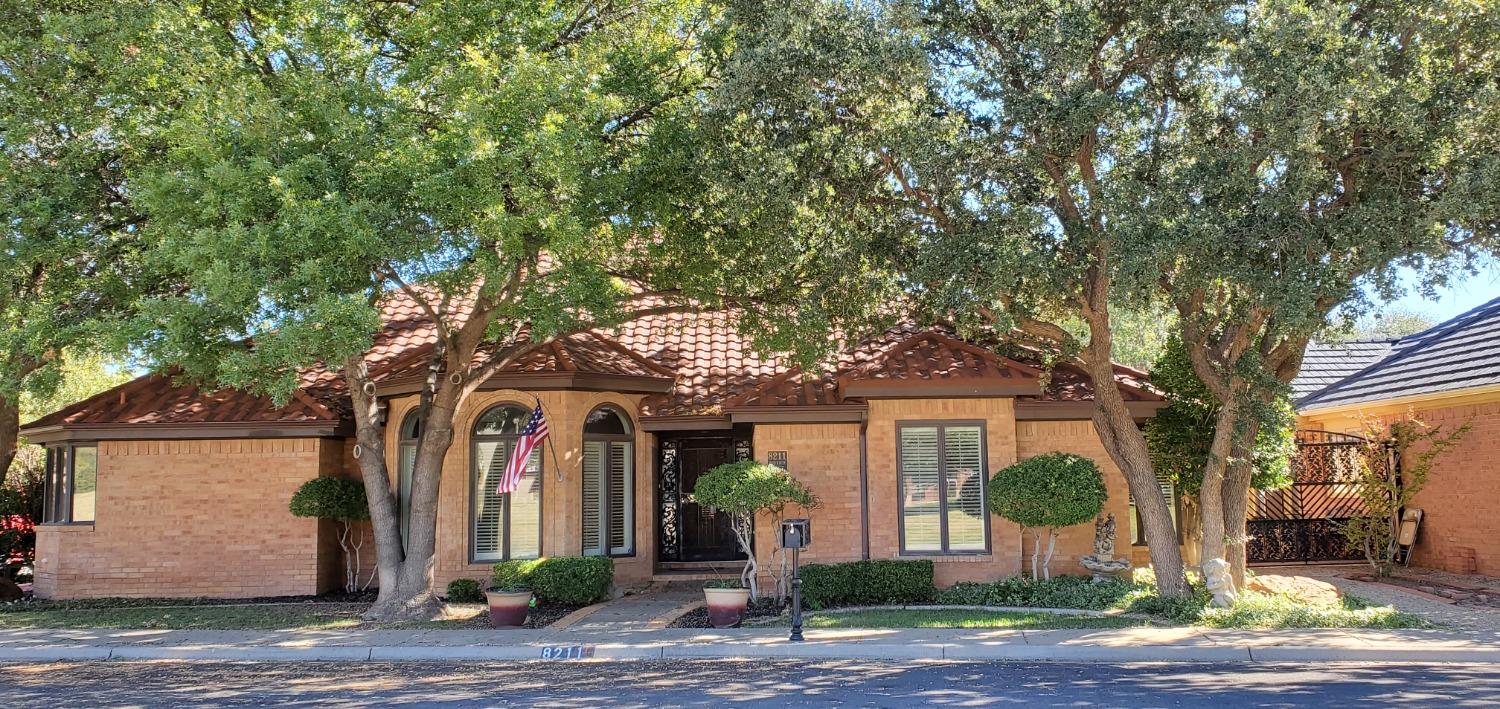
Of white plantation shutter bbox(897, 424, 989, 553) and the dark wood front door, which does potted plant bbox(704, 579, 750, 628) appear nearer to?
white plantation shutter bbox(897, 424, 989, 553)

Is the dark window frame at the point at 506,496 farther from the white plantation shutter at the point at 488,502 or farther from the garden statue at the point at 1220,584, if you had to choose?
the garden statue at the point at 1220,584

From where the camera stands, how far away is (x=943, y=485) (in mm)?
14531

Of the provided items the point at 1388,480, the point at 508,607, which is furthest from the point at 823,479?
the point at 1388,480

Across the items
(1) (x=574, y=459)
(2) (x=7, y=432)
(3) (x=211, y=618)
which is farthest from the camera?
(2) (x=7, y=432)

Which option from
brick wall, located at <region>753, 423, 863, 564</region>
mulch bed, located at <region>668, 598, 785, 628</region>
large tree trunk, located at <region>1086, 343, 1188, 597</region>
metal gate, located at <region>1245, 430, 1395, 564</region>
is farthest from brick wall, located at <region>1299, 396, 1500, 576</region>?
mulch bed, located at <region>668, 598, 785, 628</region>

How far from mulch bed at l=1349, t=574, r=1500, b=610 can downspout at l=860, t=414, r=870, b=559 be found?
7.63 metres

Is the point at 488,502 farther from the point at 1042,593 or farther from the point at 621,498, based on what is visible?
the point at 1042,593

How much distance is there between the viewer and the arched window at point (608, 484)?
1539 cm

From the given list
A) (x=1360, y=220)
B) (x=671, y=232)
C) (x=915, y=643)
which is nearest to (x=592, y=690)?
(x=915, y=643)

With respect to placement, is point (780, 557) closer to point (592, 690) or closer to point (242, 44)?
point (592, 690)

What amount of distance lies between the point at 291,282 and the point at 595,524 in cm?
637

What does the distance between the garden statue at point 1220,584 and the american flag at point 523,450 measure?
8786 millimetres

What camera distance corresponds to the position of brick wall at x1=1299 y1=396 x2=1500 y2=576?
15492 millimetres

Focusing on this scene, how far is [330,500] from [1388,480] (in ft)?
54.2
